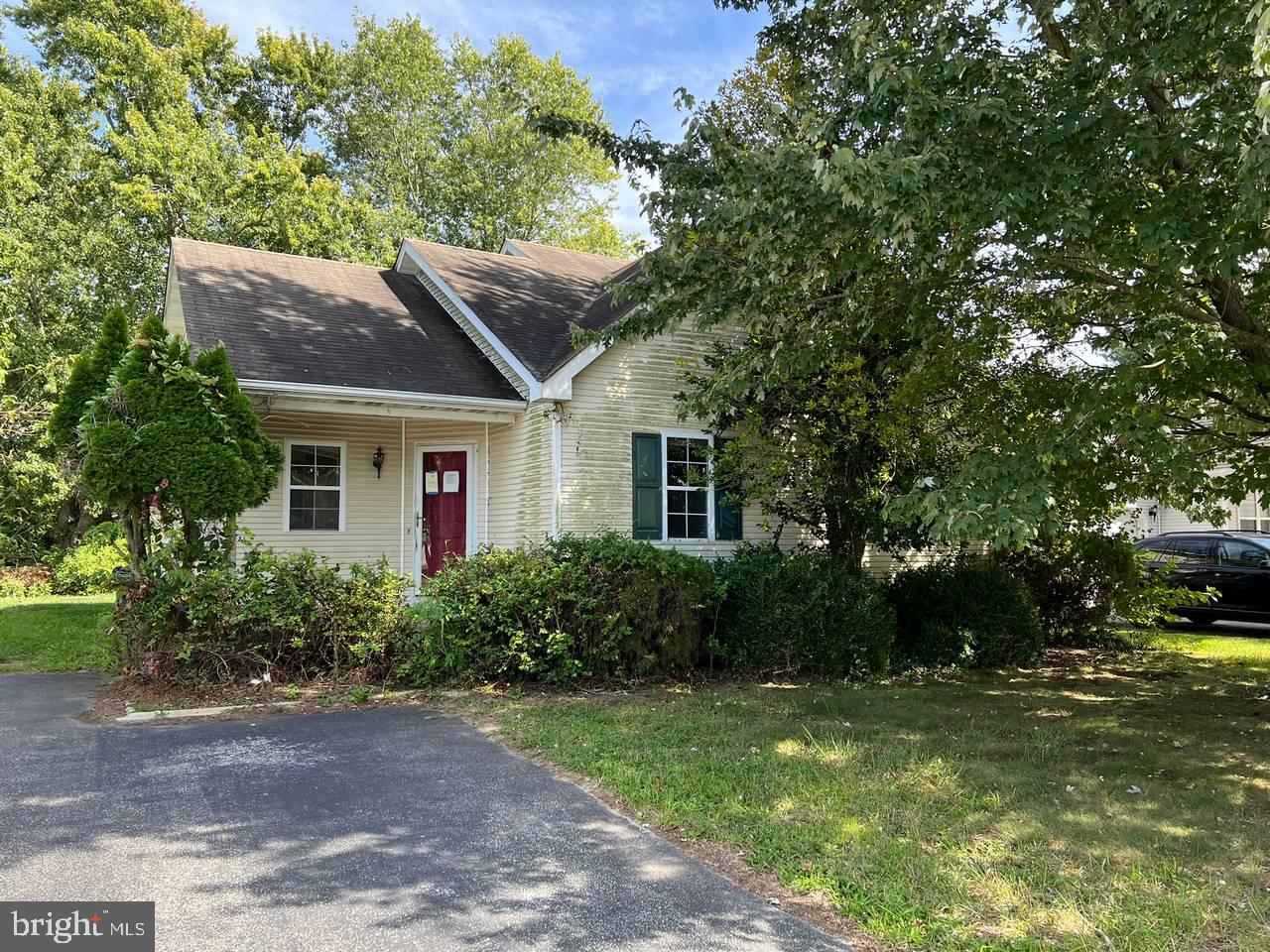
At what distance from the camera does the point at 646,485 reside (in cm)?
1086

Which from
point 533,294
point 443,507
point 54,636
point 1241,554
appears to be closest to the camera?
point 54,636

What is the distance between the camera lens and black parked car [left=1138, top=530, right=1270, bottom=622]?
42.5 ft

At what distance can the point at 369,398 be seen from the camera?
998 cm

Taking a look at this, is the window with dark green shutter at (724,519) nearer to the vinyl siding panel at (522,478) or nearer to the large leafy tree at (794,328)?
the large leafy tree at (794,328)

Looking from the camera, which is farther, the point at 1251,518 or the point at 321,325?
the point at 1251,518

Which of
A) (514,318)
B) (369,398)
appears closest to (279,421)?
(369,398)

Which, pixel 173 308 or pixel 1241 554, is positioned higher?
pixel 173 308

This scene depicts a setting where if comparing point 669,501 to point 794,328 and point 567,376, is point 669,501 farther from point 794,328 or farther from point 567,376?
point 794,328

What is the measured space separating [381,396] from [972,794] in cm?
778

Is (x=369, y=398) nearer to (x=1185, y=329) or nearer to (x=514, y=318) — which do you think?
(x=514, y=318)

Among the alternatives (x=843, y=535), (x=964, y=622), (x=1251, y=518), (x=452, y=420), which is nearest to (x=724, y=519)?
(x=843, y=535)

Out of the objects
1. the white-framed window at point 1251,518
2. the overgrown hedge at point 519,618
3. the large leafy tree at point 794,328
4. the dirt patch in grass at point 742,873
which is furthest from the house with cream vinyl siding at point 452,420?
the white-framed window at point 1251,518

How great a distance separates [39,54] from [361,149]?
32.4 ft
